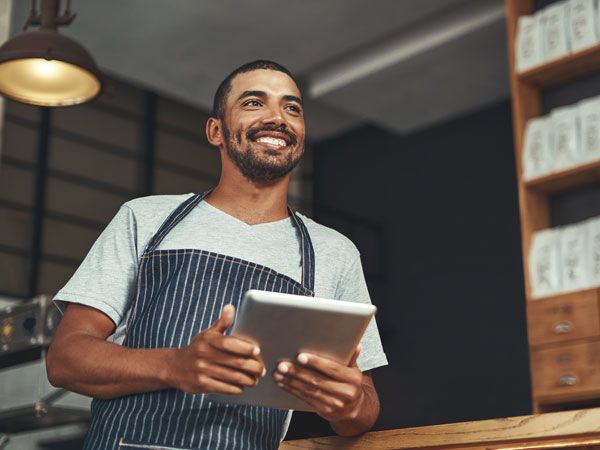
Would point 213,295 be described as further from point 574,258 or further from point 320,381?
point 574,258

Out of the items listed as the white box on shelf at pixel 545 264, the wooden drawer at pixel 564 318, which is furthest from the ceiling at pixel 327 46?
the wooden drawer at pixel 564 318

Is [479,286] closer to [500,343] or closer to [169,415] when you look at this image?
[500,343]

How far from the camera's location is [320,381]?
1.15 m

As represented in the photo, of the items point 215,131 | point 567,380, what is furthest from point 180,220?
point 567,380

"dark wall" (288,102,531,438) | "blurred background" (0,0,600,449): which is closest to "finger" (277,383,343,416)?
"blurred background" (0,0,600,449)

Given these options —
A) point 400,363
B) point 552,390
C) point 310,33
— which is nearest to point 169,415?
point 552,390

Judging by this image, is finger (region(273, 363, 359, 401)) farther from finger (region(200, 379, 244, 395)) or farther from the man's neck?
the man's neck

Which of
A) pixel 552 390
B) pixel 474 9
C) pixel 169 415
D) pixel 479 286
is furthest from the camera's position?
pixel 479 286

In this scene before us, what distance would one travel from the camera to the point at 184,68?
19.8 feet

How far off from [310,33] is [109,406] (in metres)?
4.73

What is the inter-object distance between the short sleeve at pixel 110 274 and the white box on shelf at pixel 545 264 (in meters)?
2.28

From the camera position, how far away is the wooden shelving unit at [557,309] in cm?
306

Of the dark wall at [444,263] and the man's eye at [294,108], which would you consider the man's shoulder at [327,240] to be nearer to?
the man's eye at [294,108]

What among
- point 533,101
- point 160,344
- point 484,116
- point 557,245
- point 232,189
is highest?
point 484,116
